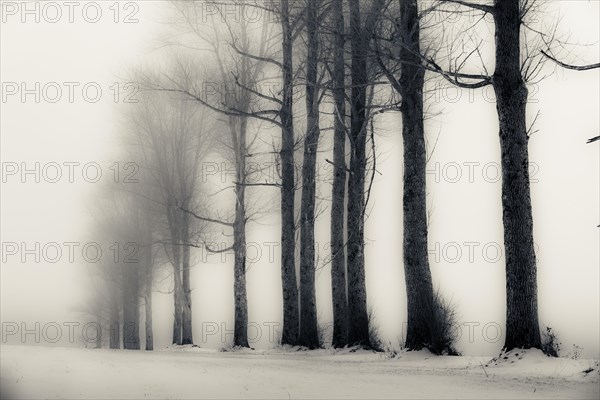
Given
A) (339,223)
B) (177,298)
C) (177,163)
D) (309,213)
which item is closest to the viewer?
(339,223)

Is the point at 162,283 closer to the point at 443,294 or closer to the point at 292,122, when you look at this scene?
the point at 292,122

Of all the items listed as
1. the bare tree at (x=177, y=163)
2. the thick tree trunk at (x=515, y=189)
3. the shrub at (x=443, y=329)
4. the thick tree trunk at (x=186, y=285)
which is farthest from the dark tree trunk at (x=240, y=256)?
the thick tree trunk at (x=515, y=189)

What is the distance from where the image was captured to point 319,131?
18.7m

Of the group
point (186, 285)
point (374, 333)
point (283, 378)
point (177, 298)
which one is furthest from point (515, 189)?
point (177, 298)

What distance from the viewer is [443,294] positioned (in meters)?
14.8

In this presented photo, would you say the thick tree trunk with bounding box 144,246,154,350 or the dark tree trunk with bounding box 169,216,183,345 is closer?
the dark tree trunk with bounding box 169,216,183,345

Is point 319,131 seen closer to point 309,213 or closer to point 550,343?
point 309,213

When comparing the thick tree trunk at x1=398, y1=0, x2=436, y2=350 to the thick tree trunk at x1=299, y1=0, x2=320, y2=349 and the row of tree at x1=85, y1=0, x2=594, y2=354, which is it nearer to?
the row of tree at x1=85, y1=0, x2=594, y2=354

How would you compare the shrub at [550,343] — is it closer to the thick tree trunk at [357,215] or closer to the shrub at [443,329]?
the shrub at [443,329]

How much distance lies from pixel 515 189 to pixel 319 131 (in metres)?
7.35

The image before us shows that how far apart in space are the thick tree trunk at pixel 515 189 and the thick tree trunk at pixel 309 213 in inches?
252

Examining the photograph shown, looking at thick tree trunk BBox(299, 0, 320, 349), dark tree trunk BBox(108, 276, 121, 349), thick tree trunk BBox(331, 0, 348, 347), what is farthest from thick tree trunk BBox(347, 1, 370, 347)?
dark tree trunk BBox(108, 276, 121, 349)

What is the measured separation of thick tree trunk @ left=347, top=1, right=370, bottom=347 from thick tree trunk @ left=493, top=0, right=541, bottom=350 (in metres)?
4.27

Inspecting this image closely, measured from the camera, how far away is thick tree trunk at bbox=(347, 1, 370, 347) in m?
16.4
